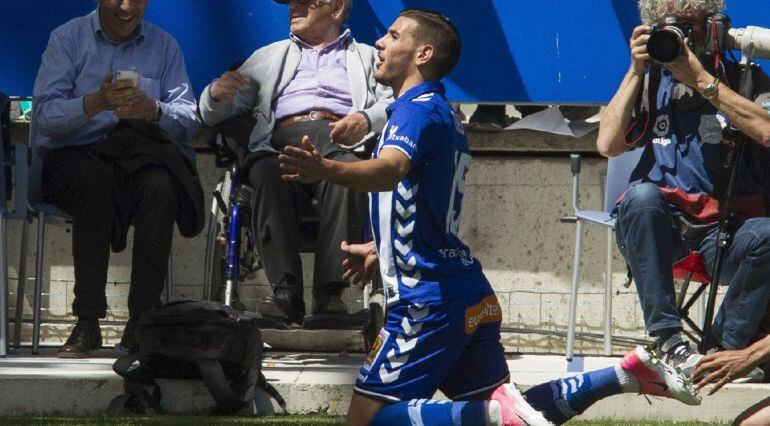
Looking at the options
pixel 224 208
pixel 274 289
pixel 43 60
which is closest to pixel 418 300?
pixel 274 289

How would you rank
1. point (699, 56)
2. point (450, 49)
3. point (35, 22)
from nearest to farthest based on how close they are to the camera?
1. point (450, 49)
2. point (699, 56)
3. point (35, 22)

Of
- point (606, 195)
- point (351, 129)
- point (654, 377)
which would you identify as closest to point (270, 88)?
point (351, 129)

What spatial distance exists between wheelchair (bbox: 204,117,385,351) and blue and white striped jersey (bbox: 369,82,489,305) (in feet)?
4.54

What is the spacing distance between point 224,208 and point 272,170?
333 millimetres

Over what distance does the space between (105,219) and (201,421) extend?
1268 millimetres

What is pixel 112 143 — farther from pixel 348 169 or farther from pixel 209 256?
pixel 348 169

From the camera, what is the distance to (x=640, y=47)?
538 cm

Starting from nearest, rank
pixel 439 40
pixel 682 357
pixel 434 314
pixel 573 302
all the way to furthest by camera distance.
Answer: pixel 434 314, pixel 439 40, pixel 682 357, pixel 573 302

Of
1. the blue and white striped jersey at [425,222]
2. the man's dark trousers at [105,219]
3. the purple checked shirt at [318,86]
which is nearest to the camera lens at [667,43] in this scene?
the blue and white striped jersey at [425,222]

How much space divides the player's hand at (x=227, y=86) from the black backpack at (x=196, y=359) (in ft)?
3.56

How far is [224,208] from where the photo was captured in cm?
603

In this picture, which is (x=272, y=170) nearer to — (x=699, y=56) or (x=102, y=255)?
(x=102, y=255)

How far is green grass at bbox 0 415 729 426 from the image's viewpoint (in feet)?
16.0

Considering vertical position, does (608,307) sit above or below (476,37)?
below
